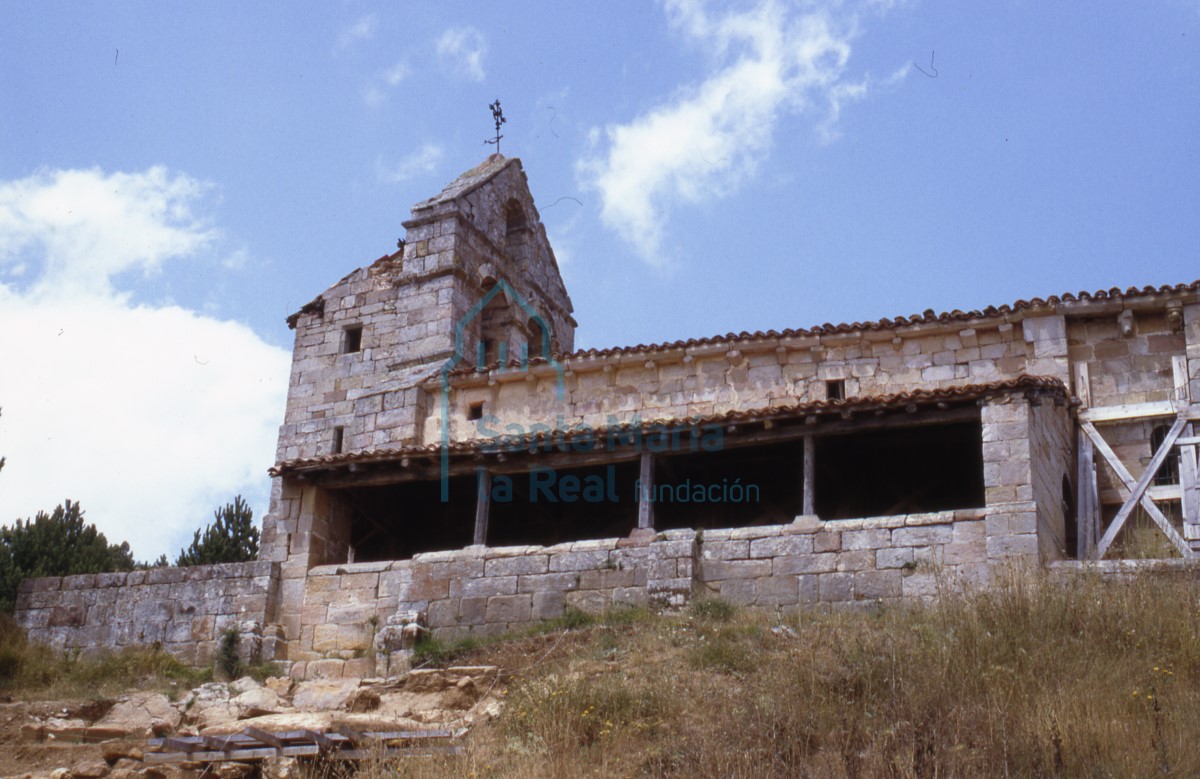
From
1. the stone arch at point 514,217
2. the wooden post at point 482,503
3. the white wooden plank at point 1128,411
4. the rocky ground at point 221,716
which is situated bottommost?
the rocky ground at point 221,716

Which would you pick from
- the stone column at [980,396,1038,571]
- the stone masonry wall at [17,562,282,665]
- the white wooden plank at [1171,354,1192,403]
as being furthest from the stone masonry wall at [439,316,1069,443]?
the stone masonry wall at [17,562,282,665]

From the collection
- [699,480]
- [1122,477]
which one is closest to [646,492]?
[699,480]

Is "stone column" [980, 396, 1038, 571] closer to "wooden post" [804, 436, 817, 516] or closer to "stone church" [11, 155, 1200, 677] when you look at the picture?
"stone church" [11, 155, 1200, 677]

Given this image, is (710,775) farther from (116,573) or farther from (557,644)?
(116,573)

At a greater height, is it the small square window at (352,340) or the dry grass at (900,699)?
the small square window at (352,340)

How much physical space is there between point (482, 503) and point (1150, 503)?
7.83 meters

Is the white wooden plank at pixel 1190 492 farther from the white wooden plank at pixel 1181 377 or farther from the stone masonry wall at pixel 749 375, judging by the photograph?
the stone masonry wall at pixel 749 375

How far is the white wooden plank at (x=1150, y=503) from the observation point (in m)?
16.4

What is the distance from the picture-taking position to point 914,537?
1600 centimetres

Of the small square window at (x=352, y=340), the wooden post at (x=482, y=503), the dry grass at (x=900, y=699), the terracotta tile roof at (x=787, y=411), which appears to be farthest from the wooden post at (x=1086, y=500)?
the small square window at (x=352, y=340)

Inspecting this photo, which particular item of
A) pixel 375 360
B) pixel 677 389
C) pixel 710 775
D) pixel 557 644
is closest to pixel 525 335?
pixel 375 360

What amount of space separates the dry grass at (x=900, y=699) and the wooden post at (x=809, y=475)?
2.62 metres

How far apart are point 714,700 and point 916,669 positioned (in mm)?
1649

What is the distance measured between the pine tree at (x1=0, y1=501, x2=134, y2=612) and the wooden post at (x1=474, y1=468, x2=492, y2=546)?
19.6 feet
